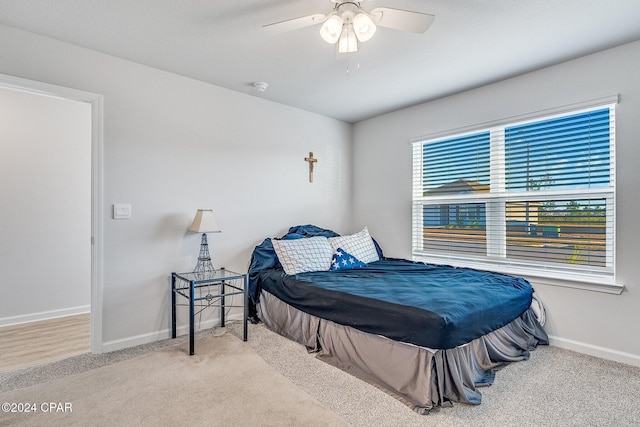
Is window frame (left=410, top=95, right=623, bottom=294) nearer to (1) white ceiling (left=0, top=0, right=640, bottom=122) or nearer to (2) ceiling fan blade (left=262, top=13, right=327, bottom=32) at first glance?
(1) white ceiling (left=0, top=0, right=640, bottom=122)

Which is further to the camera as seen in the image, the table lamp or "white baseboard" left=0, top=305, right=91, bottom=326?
"white baseboard" left=0, top=305, right=91, bottom=326

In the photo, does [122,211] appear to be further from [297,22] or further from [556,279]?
[556,279]

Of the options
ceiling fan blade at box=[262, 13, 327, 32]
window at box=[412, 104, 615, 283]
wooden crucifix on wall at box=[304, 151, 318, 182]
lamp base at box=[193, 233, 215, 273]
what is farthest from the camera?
wooden crucifix on wall at box=[304, 151, 318, 182]

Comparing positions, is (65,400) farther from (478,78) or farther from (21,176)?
(478,78)

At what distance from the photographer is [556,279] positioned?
9.23ft

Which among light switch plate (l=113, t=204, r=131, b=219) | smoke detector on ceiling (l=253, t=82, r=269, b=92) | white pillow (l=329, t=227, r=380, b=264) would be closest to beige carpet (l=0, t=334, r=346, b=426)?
light switch plate (l=113, t=204, r=131, b=219)

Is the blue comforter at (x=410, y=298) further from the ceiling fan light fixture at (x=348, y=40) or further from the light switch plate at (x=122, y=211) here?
the ceiling fan light fixture at (x=348, y=40)

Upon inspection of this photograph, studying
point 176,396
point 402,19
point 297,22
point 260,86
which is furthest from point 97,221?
point 402,19

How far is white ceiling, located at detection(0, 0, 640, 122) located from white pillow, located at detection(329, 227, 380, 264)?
1.59 meters

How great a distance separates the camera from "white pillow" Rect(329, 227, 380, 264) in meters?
3.65

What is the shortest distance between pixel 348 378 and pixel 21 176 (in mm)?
3838

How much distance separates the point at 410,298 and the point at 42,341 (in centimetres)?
315

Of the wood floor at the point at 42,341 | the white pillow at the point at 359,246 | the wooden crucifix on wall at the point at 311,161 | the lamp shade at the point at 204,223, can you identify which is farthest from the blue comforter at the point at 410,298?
the wood floor at the point at 42,341

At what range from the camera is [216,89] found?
332 cm
